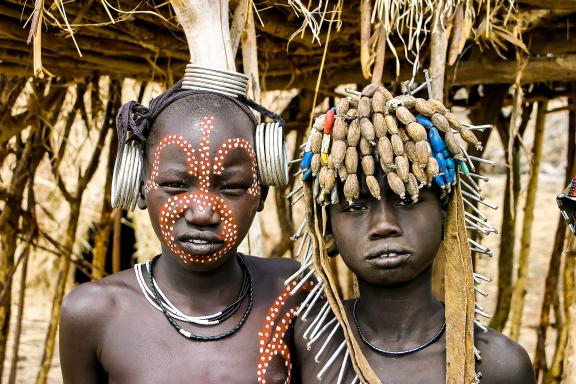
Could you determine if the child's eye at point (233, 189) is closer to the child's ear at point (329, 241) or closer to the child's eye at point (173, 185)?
the child's eye at point (173, 185)

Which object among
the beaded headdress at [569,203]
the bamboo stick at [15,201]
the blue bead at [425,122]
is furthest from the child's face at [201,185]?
the bamboo stick at [15,201]

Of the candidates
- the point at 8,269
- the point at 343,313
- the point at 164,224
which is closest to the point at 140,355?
the point at 164,224

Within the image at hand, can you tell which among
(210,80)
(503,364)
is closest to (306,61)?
(210,80)

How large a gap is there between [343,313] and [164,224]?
53 cm

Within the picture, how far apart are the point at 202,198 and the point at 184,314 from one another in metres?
0.35

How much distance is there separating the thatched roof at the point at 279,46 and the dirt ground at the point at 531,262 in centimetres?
381

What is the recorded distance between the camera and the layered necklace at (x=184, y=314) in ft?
8.38

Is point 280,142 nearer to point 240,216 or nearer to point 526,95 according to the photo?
point 240,216

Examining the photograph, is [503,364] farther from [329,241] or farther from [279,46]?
[279,46]

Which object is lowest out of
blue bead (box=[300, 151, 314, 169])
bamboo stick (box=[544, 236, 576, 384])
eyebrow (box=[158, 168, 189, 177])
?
bamboo stick (box=[544, 236, 576, 384])

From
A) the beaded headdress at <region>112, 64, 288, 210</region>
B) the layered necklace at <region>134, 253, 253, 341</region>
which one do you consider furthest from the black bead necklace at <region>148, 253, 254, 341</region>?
the beaded headdress at <region>112, 64, 288, 210</region>

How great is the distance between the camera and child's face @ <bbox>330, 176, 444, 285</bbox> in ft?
7.38

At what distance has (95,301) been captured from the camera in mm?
2602

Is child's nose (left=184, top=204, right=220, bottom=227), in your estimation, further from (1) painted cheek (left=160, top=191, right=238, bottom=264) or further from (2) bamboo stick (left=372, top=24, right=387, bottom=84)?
(2) bamboo stick (left=372, top=24, right=387, bottom=84)
